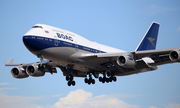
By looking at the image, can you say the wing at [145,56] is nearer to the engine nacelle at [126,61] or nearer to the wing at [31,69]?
the engine nacelle at [126,61]

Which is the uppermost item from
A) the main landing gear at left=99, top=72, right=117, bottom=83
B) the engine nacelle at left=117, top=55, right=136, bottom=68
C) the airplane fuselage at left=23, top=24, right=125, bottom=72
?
the airplane fuselage at left=23, top=24, right=125, bottom=72

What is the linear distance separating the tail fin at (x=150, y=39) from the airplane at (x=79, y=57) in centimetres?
429

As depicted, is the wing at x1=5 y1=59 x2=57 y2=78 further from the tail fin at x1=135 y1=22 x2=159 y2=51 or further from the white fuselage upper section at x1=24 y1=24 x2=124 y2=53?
the tail fin at x1=135 y1=22 x2=159 y2=51

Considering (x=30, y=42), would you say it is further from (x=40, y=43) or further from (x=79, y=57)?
(x=79, y=57)

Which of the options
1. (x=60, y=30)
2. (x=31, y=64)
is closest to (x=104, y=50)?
(x=60, y=30)

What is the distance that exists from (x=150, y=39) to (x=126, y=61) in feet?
44.0

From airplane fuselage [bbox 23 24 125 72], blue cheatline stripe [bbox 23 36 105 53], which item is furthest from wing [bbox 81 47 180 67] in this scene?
blue cheatline stripe [bbox 23 36 105 53]

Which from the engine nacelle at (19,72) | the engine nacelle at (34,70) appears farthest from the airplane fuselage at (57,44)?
the engine nacelle at (19,72)

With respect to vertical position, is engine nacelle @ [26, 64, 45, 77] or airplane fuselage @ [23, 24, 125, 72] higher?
airplane fuselage @ [23, 24, 125, 72]

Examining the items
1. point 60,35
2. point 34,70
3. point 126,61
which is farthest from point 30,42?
point 126,61

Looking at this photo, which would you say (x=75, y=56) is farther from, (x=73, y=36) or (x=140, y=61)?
(x=140, y=61)

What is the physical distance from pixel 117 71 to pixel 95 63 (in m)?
4.78

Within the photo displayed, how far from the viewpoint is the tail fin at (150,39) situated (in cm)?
4325

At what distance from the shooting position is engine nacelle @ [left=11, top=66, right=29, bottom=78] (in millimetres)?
40969
